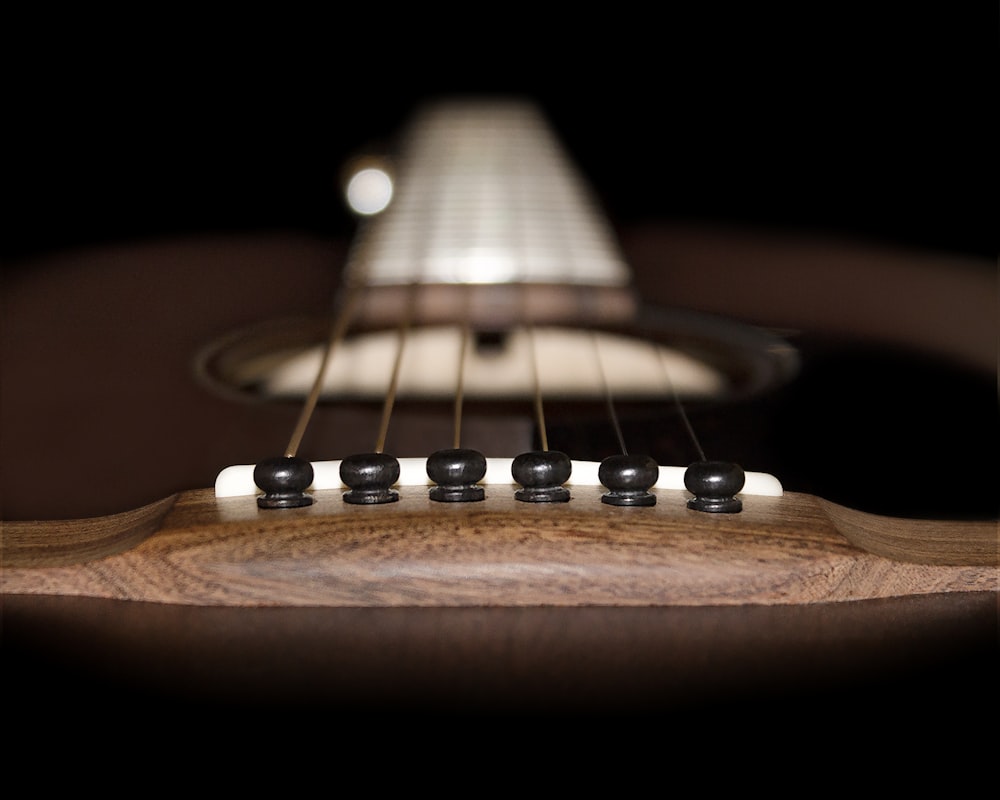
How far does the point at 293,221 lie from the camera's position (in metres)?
1.67

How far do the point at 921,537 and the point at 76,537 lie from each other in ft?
1.58

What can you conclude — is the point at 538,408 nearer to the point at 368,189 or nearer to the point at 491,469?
the point at 491,469

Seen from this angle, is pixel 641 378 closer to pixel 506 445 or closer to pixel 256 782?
pixel 506 445

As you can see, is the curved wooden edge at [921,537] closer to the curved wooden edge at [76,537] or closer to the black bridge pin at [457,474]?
the black bridge pin at [457,474]

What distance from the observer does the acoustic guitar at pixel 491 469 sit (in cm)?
42

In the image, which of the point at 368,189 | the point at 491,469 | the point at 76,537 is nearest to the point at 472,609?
the point at 491,469

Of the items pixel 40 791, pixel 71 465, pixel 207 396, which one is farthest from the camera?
pixel 207 396

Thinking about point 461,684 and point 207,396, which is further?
point 207,396

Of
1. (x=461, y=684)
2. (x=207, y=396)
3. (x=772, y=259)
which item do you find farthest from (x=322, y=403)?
(x=772, y=259)

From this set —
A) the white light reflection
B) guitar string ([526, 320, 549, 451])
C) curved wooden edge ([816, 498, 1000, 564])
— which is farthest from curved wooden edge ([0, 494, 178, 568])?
the white light reflection

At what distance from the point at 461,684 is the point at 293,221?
140 cm

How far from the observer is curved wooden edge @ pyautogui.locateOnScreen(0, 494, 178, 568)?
51cm

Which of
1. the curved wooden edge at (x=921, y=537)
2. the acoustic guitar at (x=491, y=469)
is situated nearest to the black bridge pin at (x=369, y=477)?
the acoustic guitar at (x=491, y=469)

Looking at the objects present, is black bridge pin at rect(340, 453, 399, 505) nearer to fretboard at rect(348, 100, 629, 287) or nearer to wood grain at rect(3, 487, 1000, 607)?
wood grain at rect(3, 487, 1000, 607)
